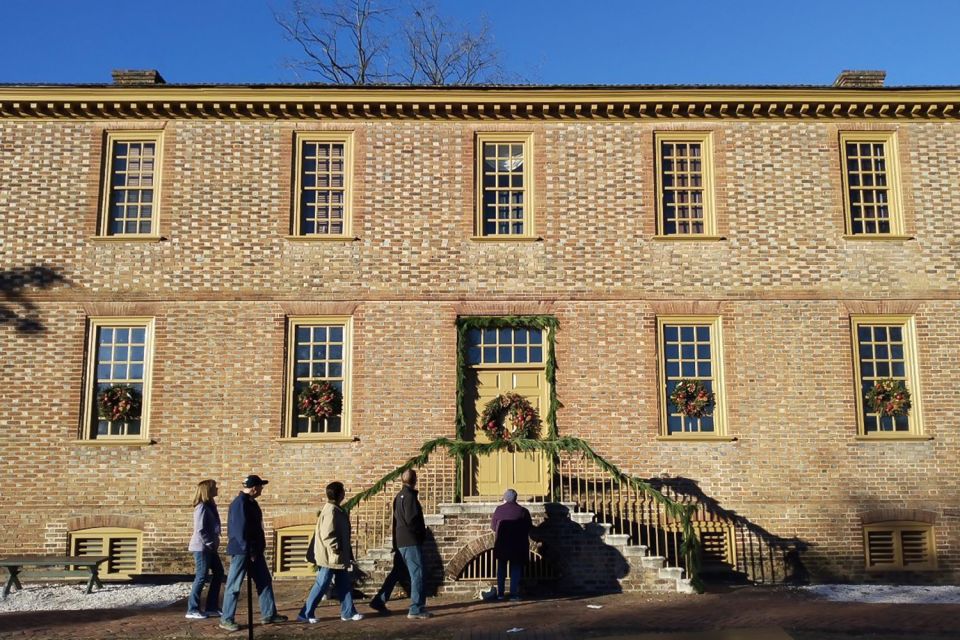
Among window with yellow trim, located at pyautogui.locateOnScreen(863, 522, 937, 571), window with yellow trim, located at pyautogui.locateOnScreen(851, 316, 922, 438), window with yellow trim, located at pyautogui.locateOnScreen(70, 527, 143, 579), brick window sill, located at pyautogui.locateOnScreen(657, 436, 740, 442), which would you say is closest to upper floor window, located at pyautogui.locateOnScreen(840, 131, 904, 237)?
window with yellow trim, located at pyautogui.locateOnScreen(851, 316, 922, 438)

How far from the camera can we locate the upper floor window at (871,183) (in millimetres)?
16969

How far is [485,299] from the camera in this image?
16.5 m

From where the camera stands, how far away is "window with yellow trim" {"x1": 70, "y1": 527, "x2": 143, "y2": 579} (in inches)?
617

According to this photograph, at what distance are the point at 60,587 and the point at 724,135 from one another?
12998 mm

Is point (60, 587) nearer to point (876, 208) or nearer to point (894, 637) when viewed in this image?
point (894, 637)

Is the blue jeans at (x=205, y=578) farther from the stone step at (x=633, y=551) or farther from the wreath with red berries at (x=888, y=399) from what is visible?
the wreath with red berries at (x=888, y=399)

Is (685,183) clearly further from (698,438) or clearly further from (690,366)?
(698,438)

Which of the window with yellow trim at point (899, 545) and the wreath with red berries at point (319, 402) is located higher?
the wreath with red berries at point (319, 402)

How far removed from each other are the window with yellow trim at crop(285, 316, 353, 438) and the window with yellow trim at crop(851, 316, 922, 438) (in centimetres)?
858

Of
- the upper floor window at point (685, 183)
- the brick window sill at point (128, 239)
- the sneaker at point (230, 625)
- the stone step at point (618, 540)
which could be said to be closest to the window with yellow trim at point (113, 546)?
the brick window sill at point (128, 239)

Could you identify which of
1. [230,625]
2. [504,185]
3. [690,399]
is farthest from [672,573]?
[504,185]

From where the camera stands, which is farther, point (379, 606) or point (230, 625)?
point (379, 606)

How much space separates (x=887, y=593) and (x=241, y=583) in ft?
29.9

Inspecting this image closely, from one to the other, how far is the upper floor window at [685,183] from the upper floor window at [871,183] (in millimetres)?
2386
